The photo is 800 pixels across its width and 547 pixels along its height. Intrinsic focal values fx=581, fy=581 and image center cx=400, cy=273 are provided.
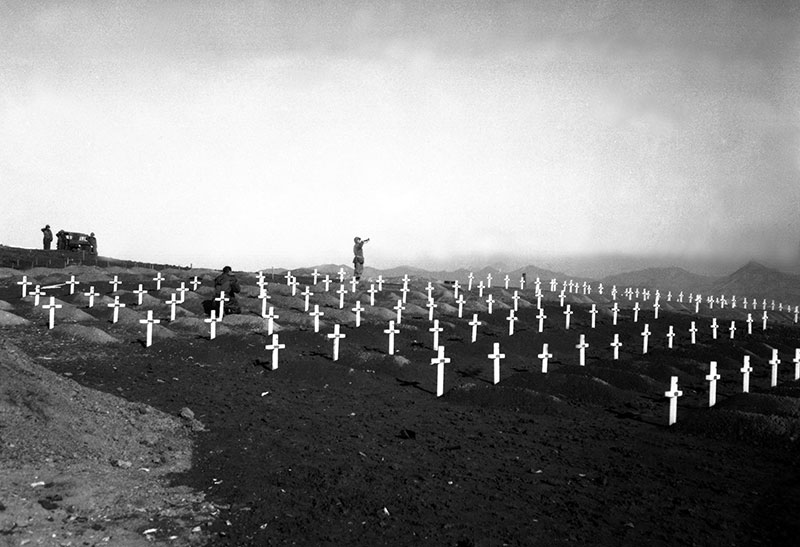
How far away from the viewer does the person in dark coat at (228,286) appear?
1012 inches

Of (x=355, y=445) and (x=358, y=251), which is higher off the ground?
(x=358, y=251)

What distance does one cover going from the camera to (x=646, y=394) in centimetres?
1917

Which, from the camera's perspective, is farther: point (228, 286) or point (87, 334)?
point (228, 286)

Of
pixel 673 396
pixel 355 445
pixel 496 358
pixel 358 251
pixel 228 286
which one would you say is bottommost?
pixel 355 445

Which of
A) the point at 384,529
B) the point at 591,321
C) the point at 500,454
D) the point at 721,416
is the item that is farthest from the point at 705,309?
the point at 384,529

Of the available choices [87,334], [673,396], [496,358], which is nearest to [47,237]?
[87,334]

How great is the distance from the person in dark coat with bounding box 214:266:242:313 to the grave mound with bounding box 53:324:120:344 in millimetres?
5363

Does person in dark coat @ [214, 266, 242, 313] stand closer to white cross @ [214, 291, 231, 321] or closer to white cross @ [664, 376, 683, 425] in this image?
white cross @ [214, 291, 231, 321]

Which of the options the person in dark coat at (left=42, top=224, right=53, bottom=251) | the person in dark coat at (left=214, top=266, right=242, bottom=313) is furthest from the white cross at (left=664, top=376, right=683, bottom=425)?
the person in dark coat at (left=42, top=224, right=53, bottom=251)

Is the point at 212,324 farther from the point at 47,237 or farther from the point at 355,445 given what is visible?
the point at 47,237

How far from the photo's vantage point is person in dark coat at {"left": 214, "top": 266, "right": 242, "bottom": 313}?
25.7 m

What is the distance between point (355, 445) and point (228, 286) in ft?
55.5

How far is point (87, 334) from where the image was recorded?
20938mm

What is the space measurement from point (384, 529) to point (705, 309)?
73563 mm
